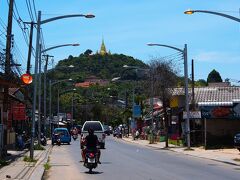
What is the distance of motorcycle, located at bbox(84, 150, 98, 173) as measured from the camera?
21562 mm

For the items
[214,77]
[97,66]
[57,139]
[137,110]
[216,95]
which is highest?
[97,66]

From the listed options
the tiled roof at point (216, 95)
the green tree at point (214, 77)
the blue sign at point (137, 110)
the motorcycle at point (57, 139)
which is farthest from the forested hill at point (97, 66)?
the motorcycle at point (57, 139)

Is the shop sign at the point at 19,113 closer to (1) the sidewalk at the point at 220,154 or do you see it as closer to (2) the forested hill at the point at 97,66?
(1) the sidewalk at the point at 220,154

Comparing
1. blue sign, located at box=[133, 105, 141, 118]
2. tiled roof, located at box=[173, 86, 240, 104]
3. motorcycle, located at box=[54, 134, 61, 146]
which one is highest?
tiled roof, located at box=[173, 86, 240, 104]

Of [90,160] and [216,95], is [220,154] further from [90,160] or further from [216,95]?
[216,95]

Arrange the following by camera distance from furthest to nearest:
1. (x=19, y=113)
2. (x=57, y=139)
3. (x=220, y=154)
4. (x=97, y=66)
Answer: (x=97, y=66)
(x=57, y=139)
(x=19, y=113)
(x=220, y=154)

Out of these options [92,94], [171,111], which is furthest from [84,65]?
[171,111]

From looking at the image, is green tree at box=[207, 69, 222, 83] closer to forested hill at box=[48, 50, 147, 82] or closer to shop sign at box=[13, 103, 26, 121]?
forested hill at box=[48, 50, 147, 82]

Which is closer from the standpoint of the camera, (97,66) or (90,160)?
(90,160)

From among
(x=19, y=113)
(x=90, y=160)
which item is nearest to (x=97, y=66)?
(x=19, y=113)

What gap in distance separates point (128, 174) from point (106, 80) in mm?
117243

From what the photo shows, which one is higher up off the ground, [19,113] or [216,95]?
[216,95]

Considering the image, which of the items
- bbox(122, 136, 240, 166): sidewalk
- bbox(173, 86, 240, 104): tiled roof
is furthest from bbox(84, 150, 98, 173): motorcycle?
bbox(173, 86, 240, 104): tiled roof

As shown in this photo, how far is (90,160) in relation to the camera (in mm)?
21656
